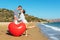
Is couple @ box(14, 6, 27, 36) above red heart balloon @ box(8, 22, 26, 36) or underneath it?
above

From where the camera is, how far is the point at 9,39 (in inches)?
539

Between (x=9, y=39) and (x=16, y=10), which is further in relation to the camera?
(x=16, y=10)

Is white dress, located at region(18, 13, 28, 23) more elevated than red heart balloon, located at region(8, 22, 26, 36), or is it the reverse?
white dress, located at region(18, 13, 28, 23)

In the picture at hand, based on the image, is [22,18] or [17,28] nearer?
[17,28]

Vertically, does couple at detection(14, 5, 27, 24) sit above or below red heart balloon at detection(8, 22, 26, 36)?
above

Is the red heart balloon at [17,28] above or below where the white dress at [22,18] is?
below

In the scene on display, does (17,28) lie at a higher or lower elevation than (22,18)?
lower

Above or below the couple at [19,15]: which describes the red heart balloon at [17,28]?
below

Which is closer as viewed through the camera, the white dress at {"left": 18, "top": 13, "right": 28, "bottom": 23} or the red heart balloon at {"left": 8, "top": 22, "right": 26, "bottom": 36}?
the red heart balloon at {"left": 8, "top": 22, "right": 26, "bottom": 36}

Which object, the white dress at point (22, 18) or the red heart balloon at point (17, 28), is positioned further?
the white dress at point (22, 18)

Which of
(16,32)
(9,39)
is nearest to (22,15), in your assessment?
(16,32)

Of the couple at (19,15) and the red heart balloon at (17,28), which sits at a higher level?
the couple at (19,15)

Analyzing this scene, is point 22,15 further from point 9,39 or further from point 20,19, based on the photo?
point 9,39

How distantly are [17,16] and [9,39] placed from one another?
227cm
